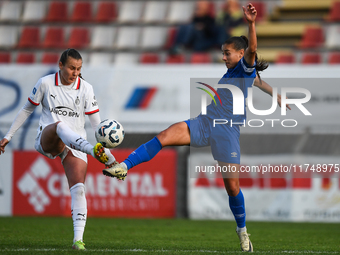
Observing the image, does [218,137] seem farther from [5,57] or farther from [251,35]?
[5,57]

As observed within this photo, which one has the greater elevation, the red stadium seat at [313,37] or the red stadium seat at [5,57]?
the red stadium seat at [313,37]

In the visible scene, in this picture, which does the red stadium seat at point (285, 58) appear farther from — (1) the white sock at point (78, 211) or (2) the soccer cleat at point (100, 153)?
(2) the soccer cleat at point (100, 153)

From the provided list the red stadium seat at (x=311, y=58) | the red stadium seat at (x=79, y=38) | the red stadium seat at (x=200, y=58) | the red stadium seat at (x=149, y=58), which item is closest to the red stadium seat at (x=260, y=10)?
the red stadium seat at (x=311, y=58)

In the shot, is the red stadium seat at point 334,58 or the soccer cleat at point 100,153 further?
the red stadium seat at point 334,58

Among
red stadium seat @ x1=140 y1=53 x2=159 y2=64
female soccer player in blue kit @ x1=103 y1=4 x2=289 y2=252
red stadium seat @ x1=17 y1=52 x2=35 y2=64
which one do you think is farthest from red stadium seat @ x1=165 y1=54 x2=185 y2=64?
female soccer player in blue kit @ x1=103 y1=4 x2=289 y2=252

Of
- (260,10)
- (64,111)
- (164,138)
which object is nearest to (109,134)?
(164,138)

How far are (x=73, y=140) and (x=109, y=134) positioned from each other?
326 mm

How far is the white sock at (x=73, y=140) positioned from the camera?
4664mm

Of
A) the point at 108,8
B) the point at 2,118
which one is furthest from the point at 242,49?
the point at 108,8

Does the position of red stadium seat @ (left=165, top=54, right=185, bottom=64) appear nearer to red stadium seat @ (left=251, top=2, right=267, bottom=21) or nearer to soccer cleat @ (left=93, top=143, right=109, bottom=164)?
red stadium seat @ (left=251, top=2, right=267, bottom=21)

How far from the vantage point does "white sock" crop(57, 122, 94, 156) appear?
466 cm

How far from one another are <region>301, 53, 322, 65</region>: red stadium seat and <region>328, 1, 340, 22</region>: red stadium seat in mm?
1678

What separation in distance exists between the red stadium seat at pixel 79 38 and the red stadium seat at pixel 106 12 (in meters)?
0.70

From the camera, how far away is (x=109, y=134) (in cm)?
480
